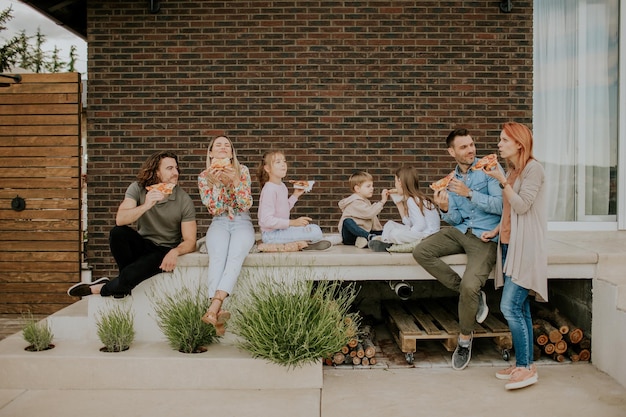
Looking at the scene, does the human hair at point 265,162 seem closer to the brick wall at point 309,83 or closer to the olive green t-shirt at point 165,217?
the olive green t-shirt at point 165,217

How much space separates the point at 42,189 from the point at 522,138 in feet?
18.6

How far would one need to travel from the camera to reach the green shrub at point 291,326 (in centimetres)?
461

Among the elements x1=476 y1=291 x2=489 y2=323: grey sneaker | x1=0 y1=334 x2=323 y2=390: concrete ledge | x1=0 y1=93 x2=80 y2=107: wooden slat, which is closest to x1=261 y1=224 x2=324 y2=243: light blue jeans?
x1=0 y1=334 x2=323 y2=390: concrete ledge

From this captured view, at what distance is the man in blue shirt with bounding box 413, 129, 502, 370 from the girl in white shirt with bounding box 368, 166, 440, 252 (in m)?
0.24

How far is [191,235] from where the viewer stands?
538 centimetres

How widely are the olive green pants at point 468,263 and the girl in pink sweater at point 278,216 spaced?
0.94 meters

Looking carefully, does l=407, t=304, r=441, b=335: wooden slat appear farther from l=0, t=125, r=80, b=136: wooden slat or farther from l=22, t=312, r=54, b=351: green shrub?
l=0, t=125, r=80, b=136: wooden slat

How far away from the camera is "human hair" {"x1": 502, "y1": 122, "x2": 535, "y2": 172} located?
14.9 ft

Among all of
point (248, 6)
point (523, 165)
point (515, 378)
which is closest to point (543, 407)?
point (515, 378)

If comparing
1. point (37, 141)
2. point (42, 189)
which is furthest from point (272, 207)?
point (37, 141)

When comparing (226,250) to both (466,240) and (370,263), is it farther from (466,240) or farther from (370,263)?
(466,240)

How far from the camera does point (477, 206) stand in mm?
4984

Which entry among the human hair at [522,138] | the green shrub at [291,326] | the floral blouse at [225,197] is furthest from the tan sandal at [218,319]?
the human hair at [522,138]

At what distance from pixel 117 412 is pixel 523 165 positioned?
3.42 metres
